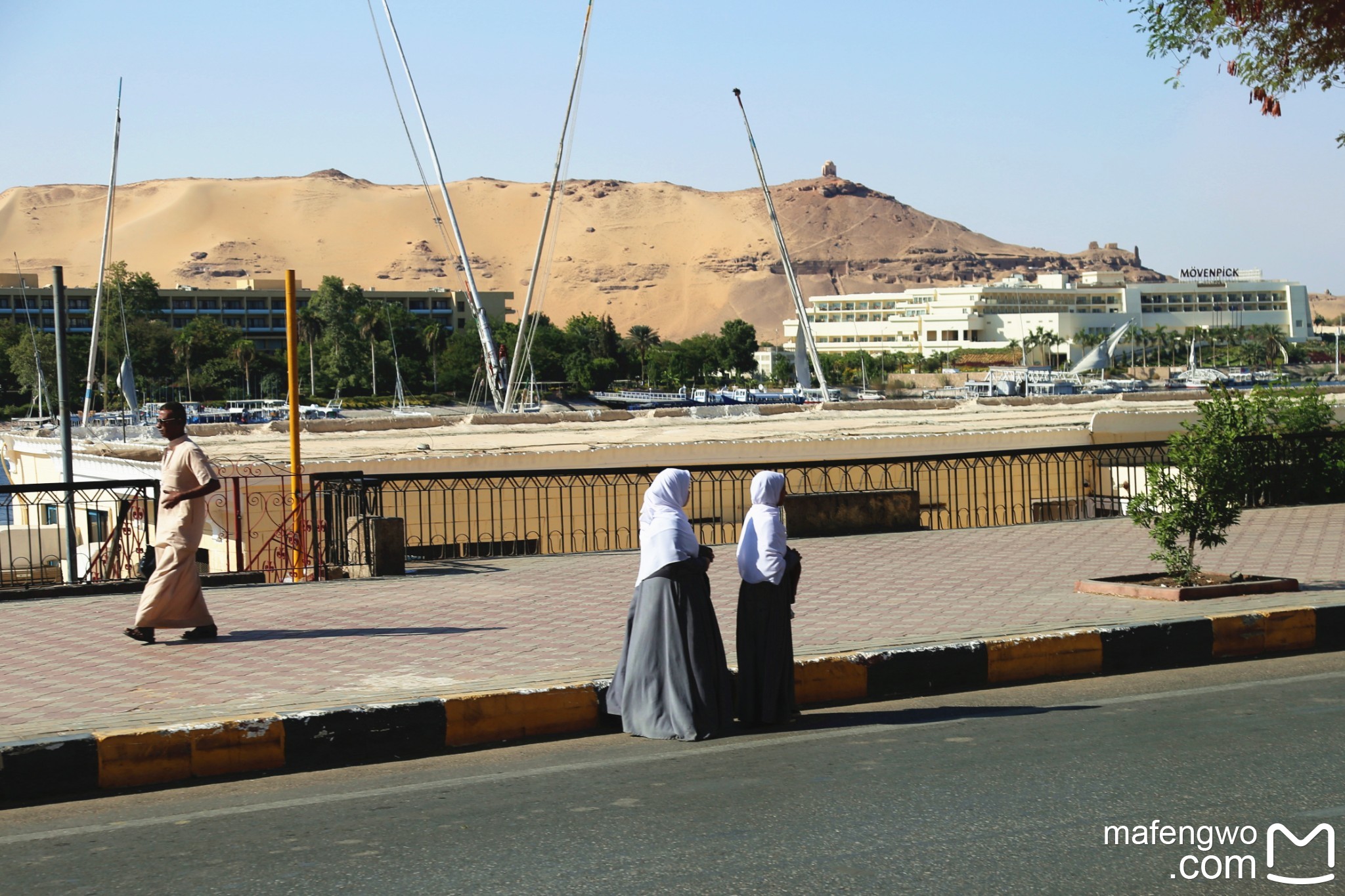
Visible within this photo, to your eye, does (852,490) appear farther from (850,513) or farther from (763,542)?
(763,542)

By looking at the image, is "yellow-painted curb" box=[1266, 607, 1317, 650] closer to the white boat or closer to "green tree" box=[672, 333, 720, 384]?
the white boat

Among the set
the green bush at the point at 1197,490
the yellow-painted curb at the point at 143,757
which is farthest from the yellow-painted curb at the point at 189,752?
the green bush at the point at 1197,490

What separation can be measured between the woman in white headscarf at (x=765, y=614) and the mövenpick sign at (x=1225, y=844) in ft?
6.95

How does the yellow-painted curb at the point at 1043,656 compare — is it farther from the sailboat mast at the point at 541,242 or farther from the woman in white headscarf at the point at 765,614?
the sailboat mast at the point at 541,242

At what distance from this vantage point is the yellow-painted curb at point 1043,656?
25.1ft

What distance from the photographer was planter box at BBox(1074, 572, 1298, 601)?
30.4 ft

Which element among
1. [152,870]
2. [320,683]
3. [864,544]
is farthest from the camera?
[864,544]

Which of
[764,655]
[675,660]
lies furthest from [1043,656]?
[675,660]

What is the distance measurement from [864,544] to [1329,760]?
8.00 meters

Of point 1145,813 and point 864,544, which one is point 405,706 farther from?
point 864,544

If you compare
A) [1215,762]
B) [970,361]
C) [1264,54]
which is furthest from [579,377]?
[1215,762]

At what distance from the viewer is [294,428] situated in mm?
11508

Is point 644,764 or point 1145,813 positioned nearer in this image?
point 1145,813

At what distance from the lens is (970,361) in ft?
460
